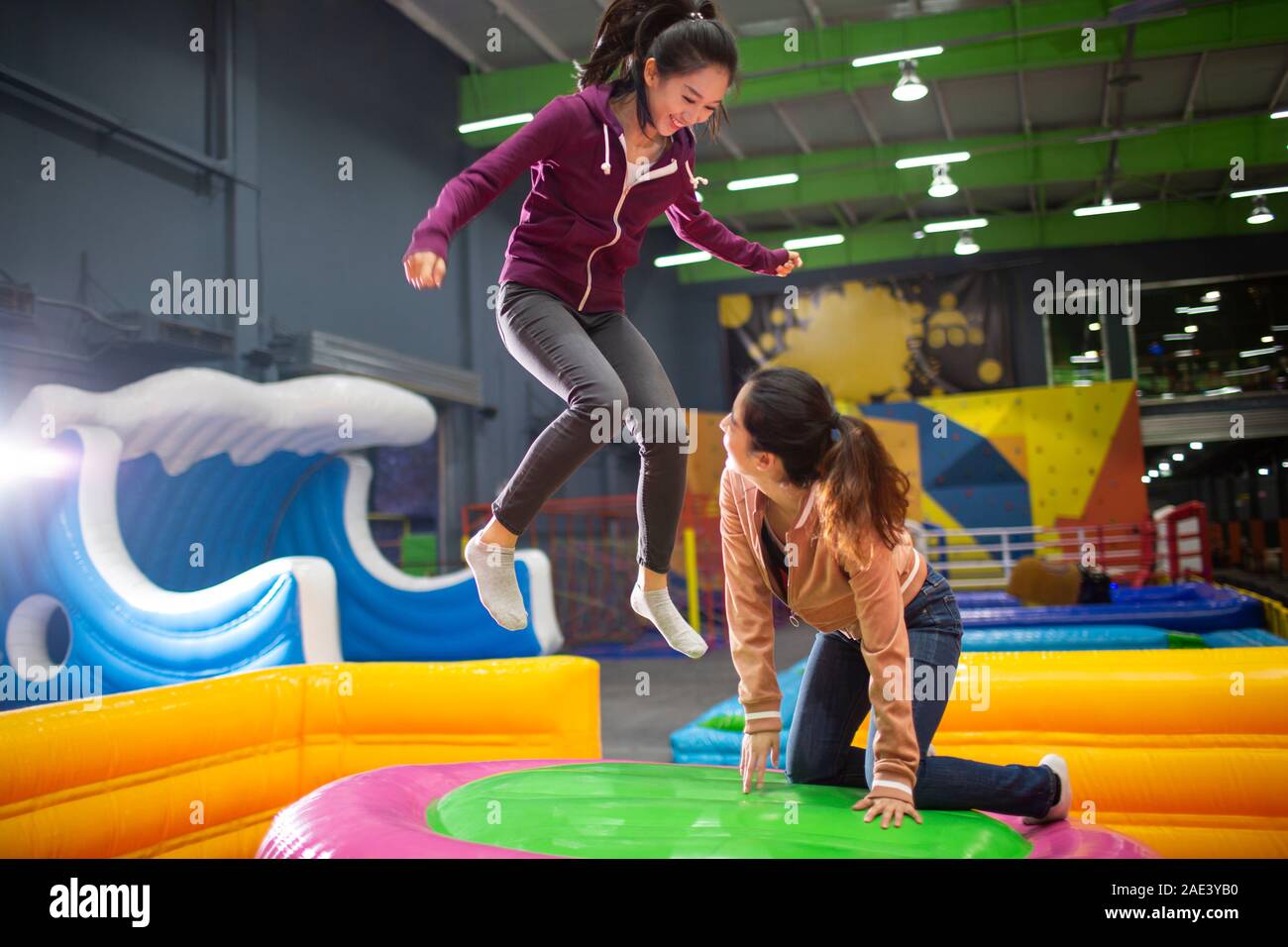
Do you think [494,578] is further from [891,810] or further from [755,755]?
[891,810]

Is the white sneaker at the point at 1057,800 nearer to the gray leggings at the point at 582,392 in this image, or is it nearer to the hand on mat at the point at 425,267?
the gray leggings at the point at 582,392

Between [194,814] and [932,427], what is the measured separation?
919cm

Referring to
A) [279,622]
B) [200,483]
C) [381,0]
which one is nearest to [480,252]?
[381,0]

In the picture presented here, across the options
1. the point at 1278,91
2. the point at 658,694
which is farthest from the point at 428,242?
the point at 1278,91

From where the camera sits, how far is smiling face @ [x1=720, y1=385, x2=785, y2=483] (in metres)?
1.56

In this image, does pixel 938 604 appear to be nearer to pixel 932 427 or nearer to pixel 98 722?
pixel 98 722

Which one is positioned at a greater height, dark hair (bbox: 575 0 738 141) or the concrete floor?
dark hair (bbox: 575 0 738 141)

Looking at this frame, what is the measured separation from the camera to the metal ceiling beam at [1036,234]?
35.9 ft

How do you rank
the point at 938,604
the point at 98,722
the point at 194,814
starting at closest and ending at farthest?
the point at 938,604
the point at 98,722
the point at 194,814

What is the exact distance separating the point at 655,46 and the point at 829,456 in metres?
0.67

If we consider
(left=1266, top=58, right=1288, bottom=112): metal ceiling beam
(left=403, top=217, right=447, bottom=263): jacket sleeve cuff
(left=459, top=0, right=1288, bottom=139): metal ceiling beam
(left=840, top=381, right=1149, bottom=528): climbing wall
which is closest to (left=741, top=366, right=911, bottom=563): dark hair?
(left=403, top=217, right=447, bottom=263): jacket sleeve cuff

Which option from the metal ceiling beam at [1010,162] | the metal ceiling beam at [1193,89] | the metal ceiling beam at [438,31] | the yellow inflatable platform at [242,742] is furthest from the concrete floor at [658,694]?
the metal ceiling beam at [1193,89]

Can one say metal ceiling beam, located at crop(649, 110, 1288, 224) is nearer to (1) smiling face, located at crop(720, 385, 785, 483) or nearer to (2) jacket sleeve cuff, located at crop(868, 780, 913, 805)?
(1) smiling face, located at crop(720, 385, 785, 483)
